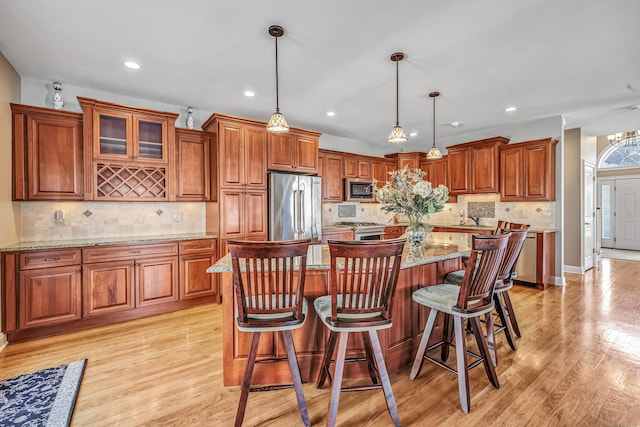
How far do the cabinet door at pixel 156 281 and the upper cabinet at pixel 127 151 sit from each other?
80cm

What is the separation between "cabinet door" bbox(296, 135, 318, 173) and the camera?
454 centimetres

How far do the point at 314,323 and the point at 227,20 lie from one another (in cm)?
238

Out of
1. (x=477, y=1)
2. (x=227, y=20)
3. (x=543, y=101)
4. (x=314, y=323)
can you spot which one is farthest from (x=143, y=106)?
(x=543, y=101)

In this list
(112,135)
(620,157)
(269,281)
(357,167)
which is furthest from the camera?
(620,157)

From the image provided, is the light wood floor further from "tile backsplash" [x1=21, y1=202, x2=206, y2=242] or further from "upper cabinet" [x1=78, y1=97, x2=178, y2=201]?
"upper cabinet" [x1=78, y1=97, x2=178, y2=201]

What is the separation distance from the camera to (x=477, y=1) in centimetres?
206

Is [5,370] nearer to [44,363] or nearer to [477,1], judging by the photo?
[44,363]

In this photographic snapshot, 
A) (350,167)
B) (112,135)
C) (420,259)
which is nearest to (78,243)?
(112,135)

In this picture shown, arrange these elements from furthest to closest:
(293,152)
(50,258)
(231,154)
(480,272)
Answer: (293,152) → (231,154) → (50,258) → (480,272)

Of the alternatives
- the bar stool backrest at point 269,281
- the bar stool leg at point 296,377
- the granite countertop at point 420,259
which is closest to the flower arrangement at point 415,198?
the granite countertop at point 420,259

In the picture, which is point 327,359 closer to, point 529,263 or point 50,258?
point 50,258

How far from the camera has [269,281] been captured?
5.02 ft

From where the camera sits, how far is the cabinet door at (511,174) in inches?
195

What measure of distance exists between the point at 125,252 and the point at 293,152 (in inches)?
98.8
